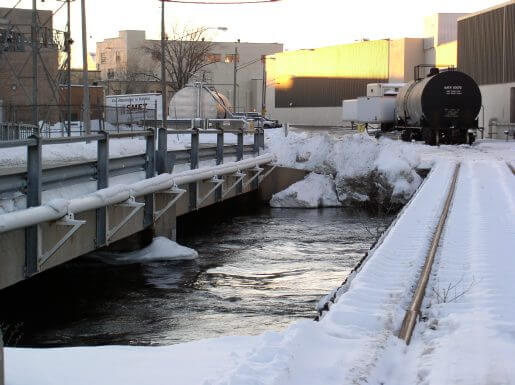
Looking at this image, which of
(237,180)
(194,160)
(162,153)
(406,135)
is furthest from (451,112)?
(162,153)

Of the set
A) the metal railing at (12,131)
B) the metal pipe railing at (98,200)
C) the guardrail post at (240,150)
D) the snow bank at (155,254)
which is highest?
the metal railing at (12,131)

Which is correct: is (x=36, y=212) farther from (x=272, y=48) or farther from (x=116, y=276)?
(x=272, y=48)

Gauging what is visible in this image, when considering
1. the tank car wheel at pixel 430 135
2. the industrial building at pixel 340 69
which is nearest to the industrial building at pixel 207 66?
the industrial building at pixel 340 69

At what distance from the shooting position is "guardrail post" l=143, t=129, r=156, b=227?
15164mm

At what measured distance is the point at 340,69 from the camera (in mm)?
99688

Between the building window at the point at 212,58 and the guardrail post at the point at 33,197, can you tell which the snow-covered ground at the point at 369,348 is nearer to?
the guardrail post at the point at 33,197

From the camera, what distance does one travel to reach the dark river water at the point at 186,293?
414 inches

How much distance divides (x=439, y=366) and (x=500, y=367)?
47 centimetres

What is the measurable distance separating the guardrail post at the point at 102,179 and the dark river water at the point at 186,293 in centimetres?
106

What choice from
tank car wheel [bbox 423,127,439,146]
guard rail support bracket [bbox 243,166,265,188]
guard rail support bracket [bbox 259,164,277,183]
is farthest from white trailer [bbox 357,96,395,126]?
guard rail support bracket [bbox 243,166,265,188]

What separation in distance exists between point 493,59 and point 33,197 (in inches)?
1973

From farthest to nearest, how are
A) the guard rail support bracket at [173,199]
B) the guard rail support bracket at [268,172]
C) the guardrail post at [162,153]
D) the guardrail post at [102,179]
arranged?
the guard rail support bracket at [268,172] < the guardrail post at [162,153] < the guard rail support bracket at [173,199] < the guardrail post at [102,179]

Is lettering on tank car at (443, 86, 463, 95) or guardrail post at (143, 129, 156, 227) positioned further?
lettering on tank car at (443, 86, 463, 95)

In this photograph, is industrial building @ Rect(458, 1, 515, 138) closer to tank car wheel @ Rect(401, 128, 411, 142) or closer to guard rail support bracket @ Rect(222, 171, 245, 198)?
tank car wheel @ Rect(401, 128, 411, 142)
